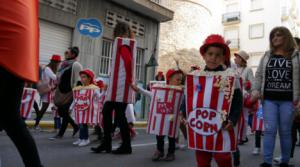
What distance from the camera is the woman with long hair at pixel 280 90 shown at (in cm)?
439

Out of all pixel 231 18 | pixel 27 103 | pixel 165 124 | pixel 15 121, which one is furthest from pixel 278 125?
pixel 231 18

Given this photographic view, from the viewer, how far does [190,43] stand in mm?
30891

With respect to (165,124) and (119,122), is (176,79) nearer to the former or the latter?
(165,124)

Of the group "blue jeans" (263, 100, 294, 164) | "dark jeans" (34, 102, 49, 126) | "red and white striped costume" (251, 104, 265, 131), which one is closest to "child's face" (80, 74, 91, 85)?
"dark jeans" (34, 102, 49, 126)

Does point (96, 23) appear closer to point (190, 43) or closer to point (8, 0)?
point (8, 0)

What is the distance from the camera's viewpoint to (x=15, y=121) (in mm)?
2613

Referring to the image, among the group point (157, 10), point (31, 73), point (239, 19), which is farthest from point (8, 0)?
point (239, 19)

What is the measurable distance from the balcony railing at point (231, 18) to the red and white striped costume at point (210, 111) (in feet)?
138

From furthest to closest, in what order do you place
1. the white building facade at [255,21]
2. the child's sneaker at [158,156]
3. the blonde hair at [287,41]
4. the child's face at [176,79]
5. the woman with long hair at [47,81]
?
the white building facade at [255,21] < the woman with long hair at [47,81] < the child's face at [176,79] < the child's sneaker at [158,156] < the blonde hair at [287,41]

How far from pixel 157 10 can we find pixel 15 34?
1377 cm

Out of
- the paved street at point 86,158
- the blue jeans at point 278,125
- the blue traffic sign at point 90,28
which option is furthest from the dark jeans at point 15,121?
the blue traffic sign at point 90,28

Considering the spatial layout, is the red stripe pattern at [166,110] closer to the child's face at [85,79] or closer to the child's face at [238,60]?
the child's face at [238,60]

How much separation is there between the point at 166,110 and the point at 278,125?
1510 millimetres

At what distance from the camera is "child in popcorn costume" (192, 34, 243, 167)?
3012mm
